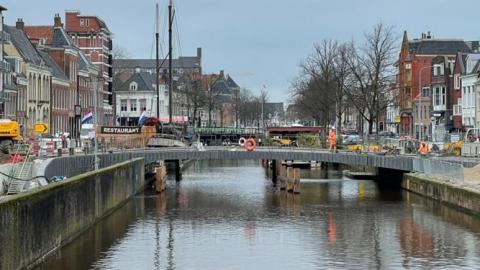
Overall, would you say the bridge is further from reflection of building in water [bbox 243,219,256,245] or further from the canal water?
reflection of building in water [bbox 243,219,256,245]

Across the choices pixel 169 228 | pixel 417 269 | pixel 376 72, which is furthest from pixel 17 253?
pixel 376 72

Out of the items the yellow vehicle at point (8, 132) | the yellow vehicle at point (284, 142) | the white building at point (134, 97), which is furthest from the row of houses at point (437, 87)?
the white building at point (134, 97)

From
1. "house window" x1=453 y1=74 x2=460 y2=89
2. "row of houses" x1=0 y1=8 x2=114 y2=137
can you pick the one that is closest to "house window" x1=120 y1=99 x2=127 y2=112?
"row of houses" x1=0 y1=8 x2=114 y2=137

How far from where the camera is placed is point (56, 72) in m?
102

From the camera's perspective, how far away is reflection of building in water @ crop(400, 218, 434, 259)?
119 ft

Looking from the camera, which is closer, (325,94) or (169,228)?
(169,228)

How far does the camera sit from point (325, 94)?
99.4m

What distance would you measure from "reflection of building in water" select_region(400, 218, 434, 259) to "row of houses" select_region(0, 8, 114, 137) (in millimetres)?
27131

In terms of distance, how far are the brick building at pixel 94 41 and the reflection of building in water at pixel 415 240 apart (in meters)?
86.0

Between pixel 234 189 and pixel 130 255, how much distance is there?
33764 millimetres

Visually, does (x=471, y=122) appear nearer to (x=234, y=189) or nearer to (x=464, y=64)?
(x=464, y=64)

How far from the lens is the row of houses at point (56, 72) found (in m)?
85.0

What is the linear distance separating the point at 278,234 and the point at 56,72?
63.9m

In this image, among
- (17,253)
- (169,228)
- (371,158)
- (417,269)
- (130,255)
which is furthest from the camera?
(371,158)
